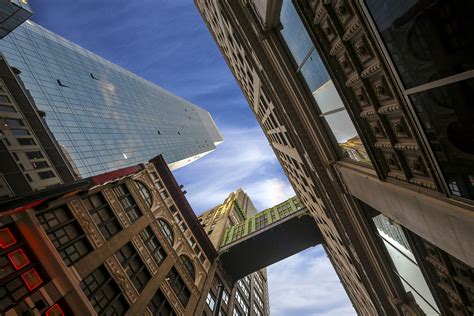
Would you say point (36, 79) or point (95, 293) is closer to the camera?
point (95, 293)

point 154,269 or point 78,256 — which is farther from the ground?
point 78,256

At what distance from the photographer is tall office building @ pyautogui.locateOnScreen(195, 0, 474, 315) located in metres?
6.73

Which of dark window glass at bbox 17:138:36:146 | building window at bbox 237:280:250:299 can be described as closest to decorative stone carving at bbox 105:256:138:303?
dark window glass at bbox 17:138:36:146

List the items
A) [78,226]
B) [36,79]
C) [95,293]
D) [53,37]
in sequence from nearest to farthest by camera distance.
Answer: [95,293], [78,226], [36,79], [53,37]

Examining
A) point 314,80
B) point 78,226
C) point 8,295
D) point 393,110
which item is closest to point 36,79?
point 78,226

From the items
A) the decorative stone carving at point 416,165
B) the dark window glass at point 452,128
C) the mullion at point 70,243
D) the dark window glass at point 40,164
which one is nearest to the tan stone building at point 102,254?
the mullion at point 70,243

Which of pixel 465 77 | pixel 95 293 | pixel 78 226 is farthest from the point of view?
pixel 78 226

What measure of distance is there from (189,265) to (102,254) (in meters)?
17.9

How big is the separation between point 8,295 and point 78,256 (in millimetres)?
5562

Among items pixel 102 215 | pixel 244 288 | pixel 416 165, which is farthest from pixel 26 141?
pixel 244 288

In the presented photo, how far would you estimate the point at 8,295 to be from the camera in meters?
13.7

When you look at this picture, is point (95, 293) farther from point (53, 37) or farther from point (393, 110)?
point (53, 37)

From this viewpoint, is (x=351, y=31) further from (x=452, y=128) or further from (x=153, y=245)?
(x=153, y=245)

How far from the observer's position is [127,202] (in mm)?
29062
